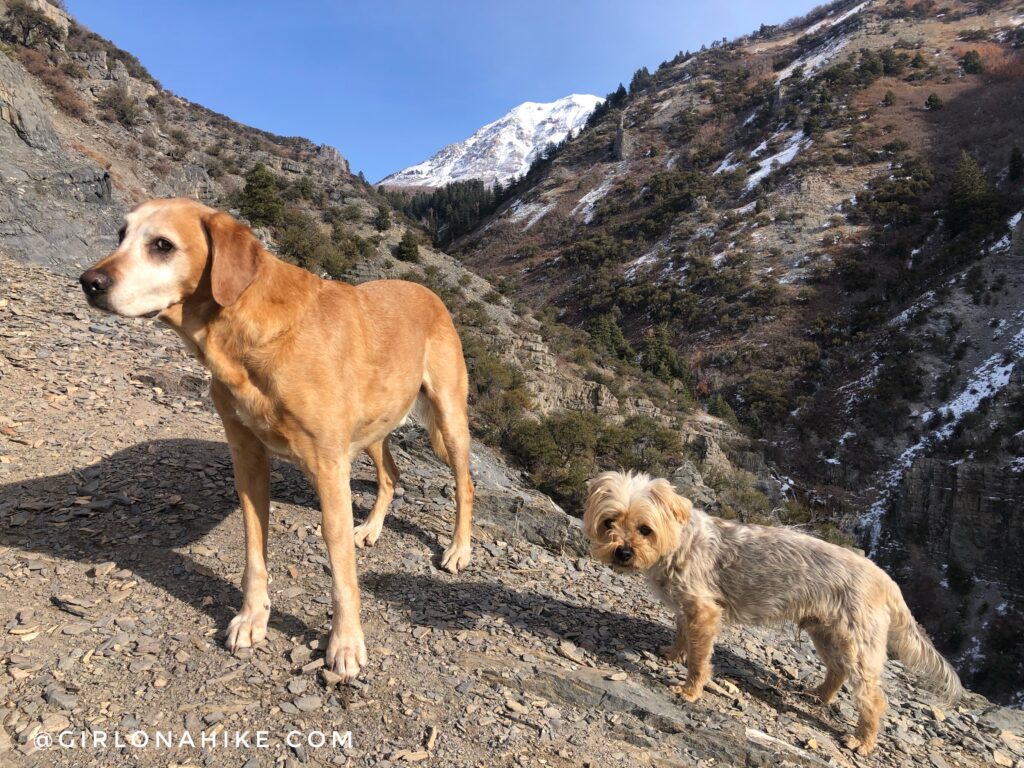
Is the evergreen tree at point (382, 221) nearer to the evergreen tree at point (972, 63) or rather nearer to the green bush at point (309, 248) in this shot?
the green bush at point (309, 248)

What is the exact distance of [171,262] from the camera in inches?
109

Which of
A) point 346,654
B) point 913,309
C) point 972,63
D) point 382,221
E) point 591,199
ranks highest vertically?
point 972,63

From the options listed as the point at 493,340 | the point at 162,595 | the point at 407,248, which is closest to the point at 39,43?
the point at 407,248

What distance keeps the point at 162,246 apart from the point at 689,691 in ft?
12.8

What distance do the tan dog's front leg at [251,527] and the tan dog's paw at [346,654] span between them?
47 cm

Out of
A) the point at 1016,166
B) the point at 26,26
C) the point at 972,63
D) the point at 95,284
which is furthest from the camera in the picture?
the point at 972,63

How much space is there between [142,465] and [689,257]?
48702 mm

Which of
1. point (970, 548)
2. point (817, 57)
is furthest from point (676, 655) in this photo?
point (817, 57)

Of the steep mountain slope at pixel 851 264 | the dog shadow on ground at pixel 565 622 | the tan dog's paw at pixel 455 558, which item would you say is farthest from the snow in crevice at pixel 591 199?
the dog shadow on ground at pixel 565 622

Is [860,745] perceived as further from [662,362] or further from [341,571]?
[662,362]

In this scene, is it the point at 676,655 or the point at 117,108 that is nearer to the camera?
the point at 676,655

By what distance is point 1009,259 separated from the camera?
3419 centimetres

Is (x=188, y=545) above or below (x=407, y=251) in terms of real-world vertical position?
below

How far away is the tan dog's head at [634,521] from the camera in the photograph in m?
3.74
